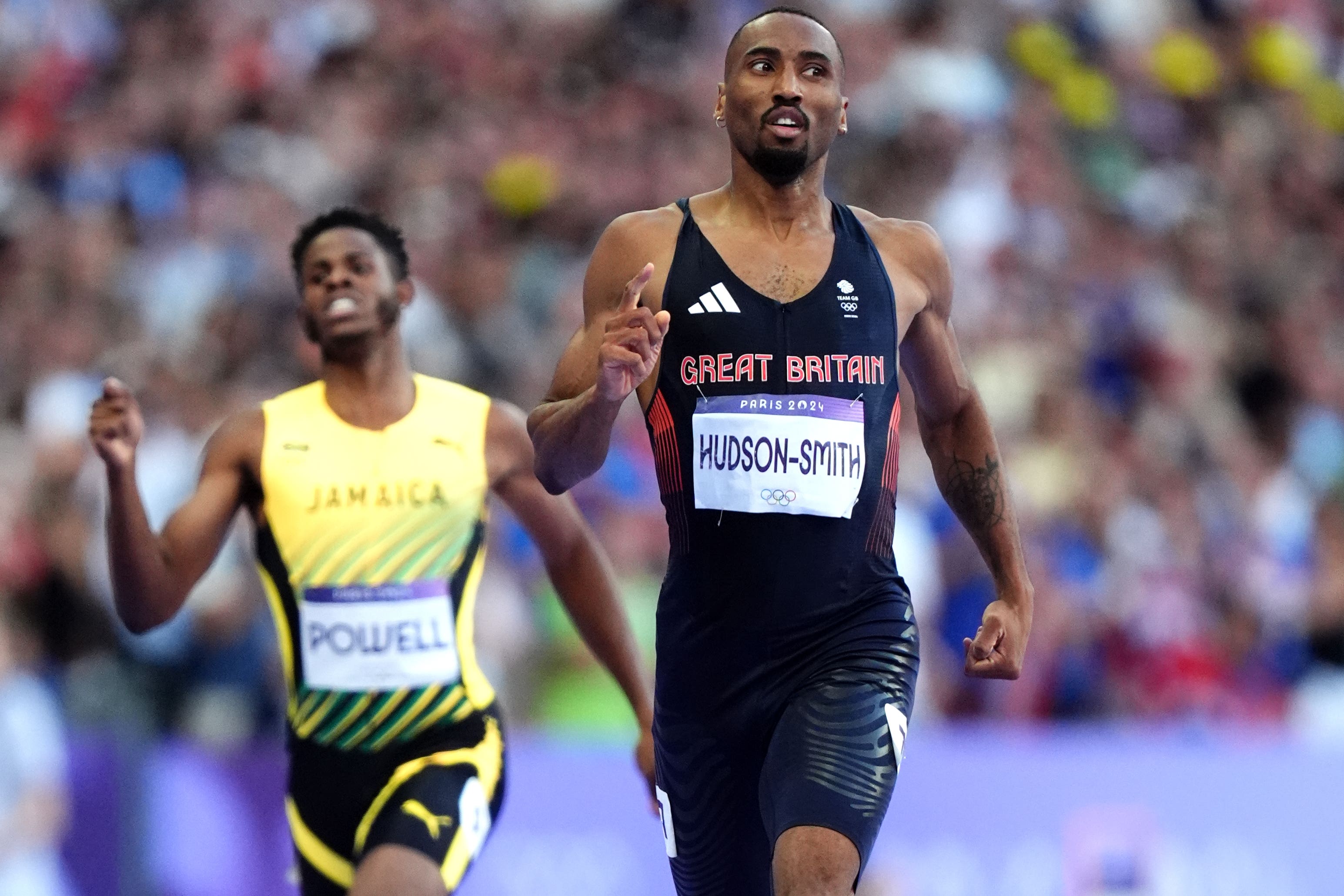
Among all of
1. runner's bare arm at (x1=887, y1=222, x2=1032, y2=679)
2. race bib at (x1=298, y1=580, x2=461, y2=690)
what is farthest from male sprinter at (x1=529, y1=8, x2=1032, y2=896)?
race bib at (x1=298, y1=580, x2=461, y2=690)

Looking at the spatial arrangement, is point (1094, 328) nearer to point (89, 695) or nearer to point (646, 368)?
point (89, 695)

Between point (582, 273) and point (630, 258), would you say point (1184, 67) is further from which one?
point (630, 258)

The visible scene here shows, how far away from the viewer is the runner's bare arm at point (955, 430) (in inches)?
199

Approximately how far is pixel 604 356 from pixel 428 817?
197 cm

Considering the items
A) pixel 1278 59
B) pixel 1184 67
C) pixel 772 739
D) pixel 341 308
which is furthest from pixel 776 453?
pixel 1278 59

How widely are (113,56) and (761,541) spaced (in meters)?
8.88

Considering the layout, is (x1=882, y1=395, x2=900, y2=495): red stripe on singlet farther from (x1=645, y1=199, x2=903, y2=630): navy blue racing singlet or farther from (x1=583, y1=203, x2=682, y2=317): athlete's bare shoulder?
(x1=583, y1=203, x2=682, y2=317): athlete's bare shoulder

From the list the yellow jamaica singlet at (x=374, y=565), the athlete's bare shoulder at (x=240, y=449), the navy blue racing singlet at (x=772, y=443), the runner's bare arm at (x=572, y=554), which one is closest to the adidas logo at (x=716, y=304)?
the navy blue racing singlet at (x=772, y=443)

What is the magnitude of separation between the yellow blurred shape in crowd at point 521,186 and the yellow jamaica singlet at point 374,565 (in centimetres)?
571

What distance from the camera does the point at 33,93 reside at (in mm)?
11766

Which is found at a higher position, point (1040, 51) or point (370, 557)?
point (1040, 51)

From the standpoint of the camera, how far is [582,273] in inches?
464

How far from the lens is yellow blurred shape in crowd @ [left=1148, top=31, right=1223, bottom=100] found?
49.9 feet

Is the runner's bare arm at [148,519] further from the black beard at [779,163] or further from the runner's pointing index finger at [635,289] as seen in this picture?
the black beard at [779,163]
